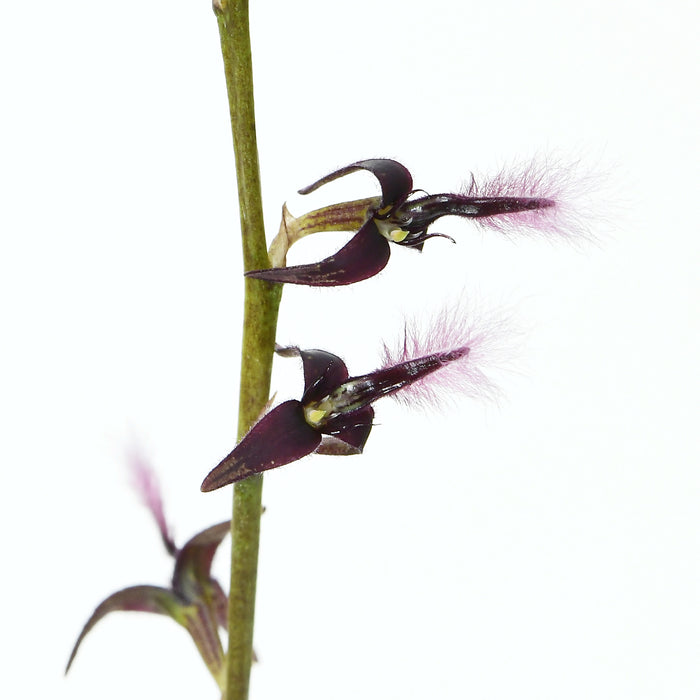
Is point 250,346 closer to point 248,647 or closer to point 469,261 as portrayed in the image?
point 248,647

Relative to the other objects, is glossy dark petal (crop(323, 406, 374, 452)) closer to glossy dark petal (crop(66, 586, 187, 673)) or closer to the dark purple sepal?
the dark purple sepal

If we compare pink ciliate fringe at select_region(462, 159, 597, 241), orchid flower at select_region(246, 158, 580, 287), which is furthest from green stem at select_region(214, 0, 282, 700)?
pink ciliate fringe at select_region(462, 159, 597, 241)

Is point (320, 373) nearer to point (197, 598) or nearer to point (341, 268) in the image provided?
point (341, 268)

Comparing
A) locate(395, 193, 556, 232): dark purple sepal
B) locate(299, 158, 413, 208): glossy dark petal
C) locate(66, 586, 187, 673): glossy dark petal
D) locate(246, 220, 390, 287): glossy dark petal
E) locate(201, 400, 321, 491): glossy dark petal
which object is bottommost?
locate(201, 400, 321, 491): glossy dark petal

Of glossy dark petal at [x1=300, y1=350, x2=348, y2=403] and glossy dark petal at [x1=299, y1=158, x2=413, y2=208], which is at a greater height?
glossy dark petal at [x1=299, y1=158, x2=413, y2=208]

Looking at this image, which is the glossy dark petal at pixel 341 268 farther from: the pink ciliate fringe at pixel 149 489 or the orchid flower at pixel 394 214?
the pink ciliate fringe at pixel 149 489

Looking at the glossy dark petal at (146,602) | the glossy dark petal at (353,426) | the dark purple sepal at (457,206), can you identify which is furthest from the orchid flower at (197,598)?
the dark purple sepal at (457,206)
